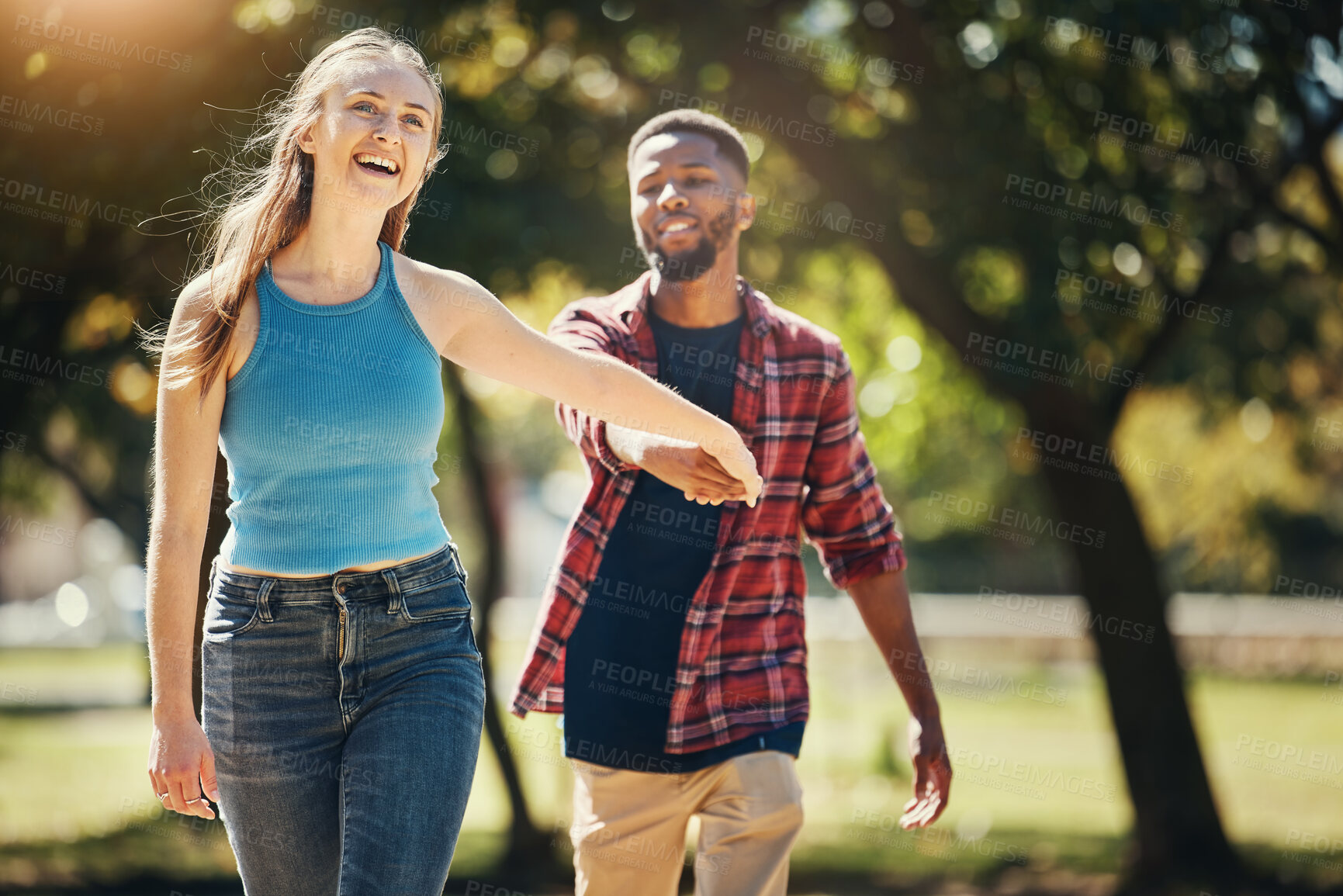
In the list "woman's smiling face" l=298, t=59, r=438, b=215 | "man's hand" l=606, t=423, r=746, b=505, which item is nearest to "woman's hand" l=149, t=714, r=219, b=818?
"woman's smiling face" l=298, t=59, r=438, b=215

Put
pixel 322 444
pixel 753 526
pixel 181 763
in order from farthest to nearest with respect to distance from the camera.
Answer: pixel 753 526 < pixel 322 444 < pixel 181 763

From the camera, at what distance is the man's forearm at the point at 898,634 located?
3990 mm

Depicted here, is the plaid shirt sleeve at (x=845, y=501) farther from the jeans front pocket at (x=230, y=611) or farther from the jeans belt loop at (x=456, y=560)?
the jeans front pocket at (x=230, y=611)

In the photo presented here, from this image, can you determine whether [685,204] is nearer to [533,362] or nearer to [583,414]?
[583,414]

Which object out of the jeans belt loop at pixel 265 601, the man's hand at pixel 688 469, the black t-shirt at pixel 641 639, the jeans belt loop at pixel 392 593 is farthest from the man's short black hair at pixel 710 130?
the jeans belt loop at pixel 265 601

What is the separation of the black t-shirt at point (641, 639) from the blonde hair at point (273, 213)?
1.12 metres

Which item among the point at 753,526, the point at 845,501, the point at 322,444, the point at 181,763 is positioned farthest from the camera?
the point at 845,501

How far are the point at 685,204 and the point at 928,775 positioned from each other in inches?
72.2

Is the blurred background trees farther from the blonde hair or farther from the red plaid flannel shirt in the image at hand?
the blonde hair

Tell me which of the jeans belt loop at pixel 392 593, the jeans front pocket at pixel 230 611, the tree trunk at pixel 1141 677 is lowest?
Answer: the tree trunk at pixel 1141 677

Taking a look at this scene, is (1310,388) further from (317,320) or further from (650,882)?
(317,320)

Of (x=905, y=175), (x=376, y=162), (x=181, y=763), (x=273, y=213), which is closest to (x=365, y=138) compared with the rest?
(x=376, y=162)

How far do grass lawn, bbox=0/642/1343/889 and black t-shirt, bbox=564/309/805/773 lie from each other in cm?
163

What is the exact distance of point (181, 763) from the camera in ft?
8.43
